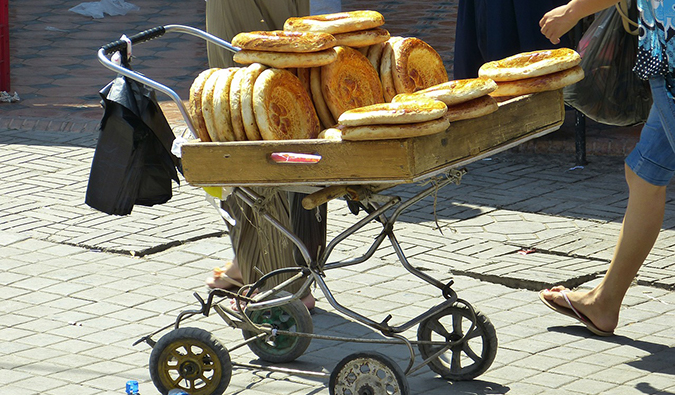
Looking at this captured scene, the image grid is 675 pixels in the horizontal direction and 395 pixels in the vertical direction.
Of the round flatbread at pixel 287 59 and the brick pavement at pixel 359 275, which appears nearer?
the round flatbread at pixel 287 59

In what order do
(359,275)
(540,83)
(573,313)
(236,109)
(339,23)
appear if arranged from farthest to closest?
(359,275)
(573,313)
(339,23)
(540,83)
(236,109)

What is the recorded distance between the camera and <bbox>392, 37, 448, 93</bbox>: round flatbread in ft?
13.6

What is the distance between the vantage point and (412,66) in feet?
13.8

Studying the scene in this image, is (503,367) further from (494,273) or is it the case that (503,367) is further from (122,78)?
(122,78)

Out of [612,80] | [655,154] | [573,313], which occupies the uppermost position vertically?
[612,80]

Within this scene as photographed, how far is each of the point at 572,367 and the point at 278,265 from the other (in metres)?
1.31

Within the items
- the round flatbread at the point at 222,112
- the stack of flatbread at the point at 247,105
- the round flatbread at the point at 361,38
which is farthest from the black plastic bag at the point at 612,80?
the round flatbread at the point at 222,112

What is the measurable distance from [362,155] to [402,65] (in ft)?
2.79

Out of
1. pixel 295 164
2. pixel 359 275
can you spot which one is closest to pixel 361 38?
pixel 295 164

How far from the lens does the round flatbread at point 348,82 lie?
12.8 feet

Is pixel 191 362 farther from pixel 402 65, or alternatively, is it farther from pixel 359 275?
pixel 359 275

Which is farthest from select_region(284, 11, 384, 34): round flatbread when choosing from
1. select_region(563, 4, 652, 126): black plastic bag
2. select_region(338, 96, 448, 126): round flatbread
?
select_region(563, 4, 652, 126): black plastic bag

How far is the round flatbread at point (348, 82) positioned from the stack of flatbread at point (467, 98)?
388mm

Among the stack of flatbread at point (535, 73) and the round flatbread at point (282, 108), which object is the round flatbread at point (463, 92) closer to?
the stack of flatbread at point (535, 73)
